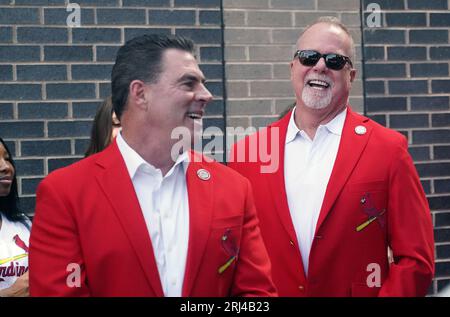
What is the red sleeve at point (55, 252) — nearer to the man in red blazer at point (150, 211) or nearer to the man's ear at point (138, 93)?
the man in red blazer at point (150, 211)

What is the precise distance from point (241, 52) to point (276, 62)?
0.99ft

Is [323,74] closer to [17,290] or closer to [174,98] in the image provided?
[174,98]

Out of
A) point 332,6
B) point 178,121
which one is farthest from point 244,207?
point 332,6

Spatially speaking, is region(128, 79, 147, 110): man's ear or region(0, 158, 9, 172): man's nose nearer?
region(128, 79, 147, 110): man's ear

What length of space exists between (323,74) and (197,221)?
130cm

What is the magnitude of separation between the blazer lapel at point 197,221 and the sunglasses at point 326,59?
3.55 ft

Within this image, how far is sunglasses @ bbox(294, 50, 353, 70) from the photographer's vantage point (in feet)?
14.4

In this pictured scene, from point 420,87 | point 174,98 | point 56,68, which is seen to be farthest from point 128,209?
point 420,87

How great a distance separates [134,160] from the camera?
363 cm

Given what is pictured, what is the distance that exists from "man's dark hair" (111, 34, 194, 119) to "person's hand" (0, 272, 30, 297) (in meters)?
1.60

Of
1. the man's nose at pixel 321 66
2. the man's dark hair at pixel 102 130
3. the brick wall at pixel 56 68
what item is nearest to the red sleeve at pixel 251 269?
the man's nose at pixel 321 66

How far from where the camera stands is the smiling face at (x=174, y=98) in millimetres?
3689

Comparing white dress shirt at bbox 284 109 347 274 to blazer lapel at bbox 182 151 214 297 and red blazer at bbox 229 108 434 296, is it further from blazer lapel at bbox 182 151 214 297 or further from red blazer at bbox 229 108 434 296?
blazer lapel at bbox 182 151 214 297

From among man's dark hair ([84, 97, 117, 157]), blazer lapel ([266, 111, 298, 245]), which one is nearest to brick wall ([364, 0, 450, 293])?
man's dark hair ([84, 97, 117, 157])
